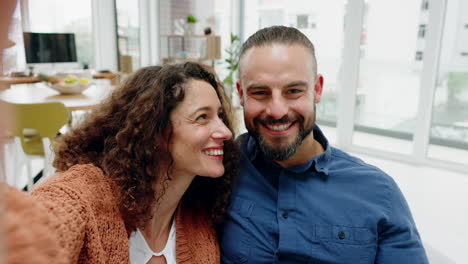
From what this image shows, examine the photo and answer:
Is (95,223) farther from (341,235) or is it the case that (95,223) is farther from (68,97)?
(68,97)

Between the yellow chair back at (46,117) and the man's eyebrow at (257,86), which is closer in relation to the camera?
the man's eyebrow at (257,86)

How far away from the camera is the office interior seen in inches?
143

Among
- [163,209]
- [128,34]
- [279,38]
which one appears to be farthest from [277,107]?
[128,34]

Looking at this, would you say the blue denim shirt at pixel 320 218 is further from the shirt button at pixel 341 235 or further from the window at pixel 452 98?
the window at pixel 452 98

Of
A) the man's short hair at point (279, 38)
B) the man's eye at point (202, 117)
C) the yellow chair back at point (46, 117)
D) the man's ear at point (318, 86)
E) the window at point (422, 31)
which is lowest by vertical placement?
the yellow chair back at point (46, 117)

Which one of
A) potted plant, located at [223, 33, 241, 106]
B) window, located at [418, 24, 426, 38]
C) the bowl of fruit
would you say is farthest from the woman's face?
potted plant, located at [223, 33, 241, 106]

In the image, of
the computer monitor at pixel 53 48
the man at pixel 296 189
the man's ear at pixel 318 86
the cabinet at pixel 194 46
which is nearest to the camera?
the man at pixel 296 189

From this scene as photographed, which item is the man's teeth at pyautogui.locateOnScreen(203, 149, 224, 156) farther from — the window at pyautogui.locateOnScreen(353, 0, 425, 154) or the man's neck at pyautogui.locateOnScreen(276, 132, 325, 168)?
the window at pyautogui.locateOnScreen(353, 0, 425, 154)

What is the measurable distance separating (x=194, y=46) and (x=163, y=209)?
539 centimetres

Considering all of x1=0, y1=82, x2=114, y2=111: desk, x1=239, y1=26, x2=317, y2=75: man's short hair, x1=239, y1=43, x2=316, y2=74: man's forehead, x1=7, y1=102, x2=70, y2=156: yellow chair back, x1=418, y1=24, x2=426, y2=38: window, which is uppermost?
x1=418, y1=24, x2=426, y2=38: window

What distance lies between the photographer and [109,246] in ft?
3.14

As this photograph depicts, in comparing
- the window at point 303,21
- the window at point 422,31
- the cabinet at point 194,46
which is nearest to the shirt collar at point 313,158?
the window at point 422,31

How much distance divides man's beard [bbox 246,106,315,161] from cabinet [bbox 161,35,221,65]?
15.0ft

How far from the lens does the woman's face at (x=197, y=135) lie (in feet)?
3.84
